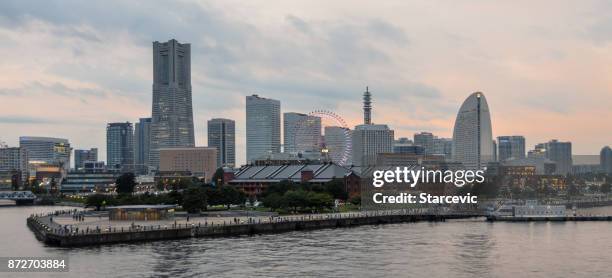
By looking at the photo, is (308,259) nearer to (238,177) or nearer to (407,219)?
(407,219)

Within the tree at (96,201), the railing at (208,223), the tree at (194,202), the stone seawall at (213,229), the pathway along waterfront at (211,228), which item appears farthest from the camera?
the tree at (96,201)

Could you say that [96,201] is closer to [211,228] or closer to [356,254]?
[211,228]

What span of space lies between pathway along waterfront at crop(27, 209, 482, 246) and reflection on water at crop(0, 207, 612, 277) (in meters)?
2.61

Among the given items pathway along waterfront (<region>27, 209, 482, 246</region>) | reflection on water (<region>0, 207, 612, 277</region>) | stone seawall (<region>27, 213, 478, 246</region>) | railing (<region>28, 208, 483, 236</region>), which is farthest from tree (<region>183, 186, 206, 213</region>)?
reflection on water (<region>0, 207, 612, 277</region>)

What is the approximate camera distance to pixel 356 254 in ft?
247

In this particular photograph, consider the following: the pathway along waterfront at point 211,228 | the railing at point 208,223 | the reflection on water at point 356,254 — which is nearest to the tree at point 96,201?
the railing at point 208,223

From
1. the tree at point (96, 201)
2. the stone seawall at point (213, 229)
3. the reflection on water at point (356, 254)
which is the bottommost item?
the reflection on water at point (356, 254)

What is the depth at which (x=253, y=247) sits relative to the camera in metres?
81.4

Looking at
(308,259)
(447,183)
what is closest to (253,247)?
(308,259)

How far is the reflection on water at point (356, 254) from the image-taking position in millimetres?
63909

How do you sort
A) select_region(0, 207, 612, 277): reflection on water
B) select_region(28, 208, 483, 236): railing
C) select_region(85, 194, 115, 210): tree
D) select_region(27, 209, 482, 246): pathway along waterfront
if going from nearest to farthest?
select_region(0, 207, 612, 277): reflection on water
select_region(27, 209, 482, 246): pathway along waterfront
select_region(28, 208, 483, 236): railing
select_region(85, 194, 115, 210): tree

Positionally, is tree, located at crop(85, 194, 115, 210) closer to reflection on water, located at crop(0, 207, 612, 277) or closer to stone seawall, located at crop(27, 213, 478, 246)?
stone seawall, located at crop(27, 213, 478, 246)

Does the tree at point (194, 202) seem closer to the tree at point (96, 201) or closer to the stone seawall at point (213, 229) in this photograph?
the stone seawall at point (213, 229)

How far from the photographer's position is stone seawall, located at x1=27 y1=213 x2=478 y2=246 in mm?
83125
